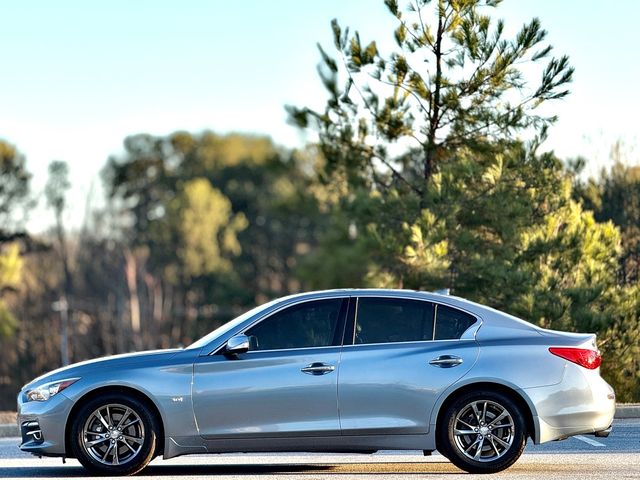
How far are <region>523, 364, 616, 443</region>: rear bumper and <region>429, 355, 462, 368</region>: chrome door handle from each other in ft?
1.85

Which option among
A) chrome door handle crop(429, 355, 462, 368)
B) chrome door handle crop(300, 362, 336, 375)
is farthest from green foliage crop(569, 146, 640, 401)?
chrome door handle crop(300, 362, 336, 375)

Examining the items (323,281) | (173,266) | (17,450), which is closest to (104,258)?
(173,266)

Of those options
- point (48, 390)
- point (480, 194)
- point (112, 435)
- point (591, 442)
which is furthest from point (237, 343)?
point (480, 194)

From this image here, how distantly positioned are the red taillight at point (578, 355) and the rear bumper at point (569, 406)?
46mm

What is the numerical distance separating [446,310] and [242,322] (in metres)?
1.59

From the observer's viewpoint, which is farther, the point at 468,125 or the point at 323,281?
the point at 323,281

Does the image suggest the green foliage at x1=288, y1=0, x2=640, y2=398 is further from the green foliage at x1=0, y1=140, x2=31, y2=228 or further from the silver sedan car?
the green foliage at x1=0, y1=140, x2=31, y2=228

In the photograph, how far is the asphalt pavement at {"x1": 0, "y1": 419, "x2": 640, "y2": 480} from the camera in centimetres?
1058

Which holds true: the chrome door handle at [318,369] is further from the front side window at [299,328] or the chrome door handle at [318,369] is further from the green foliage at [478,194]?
the green foliage at [478,194]

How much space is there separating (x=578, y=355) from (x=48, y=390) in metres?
4.07

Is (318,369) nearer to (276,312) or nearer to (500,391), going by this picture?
(276,312)

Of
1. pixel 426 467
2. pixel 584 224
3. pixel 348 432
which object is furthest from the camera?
pixel 584 224

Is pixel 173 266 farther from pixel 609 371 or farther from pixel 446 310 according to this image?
pixel 446 310

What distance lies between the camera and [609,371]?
850 inches
